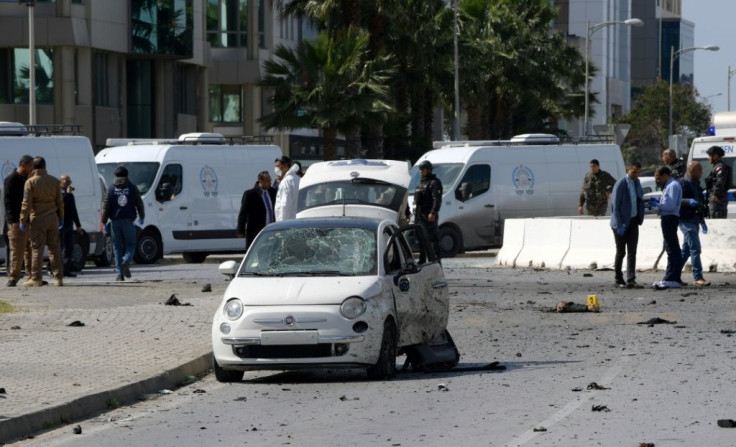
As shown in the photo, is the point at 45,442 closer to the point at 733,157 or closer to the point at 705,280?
the point at 705,280

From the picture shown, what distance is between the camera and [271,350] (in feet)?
41.7

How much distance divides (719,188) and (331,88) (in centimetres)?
1935

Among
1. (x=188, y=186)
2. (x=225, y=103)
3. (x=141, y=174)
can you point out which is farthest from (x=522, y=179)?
(x=225, y=103)

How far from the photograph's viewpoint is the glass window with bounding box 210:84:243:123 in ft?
238

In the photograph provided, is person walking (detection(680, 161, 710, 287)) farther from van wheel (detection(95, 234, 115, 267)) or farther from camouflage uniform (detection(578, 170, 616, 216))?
van wheel (detection(95, 234, 115, 267))

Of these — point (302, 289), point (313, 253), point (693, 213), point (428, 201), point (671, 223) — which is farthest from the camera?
point (428, 201)

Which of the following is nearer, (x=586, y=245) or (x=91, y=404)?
(x=91, y=404)

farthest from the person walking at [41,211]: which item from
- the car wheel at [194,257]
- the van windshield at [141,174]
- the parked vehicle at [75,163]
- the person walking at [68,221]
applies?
the car wheel at [194,257]

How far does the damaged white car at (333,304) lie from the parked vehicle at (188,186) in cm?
1904

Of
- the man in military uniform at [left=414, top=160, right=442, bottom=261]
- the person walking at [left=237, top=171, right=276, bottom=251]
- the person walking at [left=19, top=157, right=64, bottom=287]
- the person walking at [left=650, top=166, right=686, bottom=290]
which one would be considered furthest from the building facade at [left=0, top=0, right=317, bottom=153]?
the person walking at [left=650, top=166, right=686, bottom=290]

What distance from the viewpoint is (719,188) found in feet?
91.6

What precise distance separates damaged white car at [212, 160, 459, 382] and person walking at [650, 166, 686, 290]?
29.3 ft

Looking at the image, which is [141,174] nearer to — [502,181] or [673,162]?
[502,181]

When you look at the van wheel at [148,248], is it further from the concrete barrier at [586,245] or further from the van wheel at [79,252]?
the concrete barrier at [586,245]
